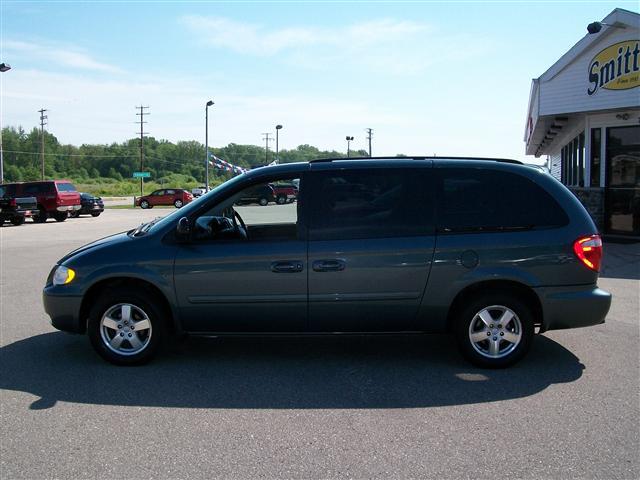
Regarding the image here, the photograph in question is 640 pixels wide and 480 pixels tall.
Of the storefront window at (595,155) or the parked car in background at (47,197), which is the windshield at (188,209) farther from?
the parked car in background at (47,197)

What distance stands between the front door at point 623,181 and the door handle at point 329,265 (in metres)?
12.1

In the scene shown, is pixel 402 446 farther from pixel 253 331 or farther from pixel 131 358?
pixel 131 358

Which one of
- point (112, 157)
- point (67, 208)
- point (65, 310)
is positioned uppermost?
point (112, 157)

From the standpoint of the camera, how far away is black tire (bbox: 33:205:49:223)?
91.4ft

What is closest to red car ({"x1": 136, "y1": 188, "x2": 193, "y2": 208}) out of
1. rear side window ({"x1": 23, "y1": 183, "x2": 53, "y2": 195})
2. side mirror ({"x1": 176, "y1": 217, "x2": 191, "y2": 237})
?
rear side window ({"x1": 23, "y1": 183, "x2": 53, "y2": 195})

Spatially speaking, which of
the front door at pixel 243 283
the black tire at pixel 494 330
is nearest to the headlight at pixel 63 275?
the front door at pixel 243 283

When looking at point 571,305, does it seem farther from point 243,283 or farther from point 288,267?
point 243,283

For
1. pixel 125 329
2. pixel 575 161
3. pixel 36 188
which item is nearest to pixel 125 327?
pixel 125 329

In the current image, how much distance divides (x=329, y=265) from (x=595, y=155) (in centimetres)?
1312

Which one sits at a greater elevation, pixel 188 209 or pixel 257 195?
pixel 257 195

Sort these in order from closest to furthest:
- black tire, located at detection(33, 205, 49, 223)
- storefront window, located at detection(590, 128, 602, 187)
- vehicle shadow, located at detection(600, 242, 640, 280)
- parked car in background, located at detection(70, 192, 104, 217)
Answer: vehicle shadow, located at detection(600, 242, 640, 280) < storefront window, located at detection(590, 128, 602, 187) < black tire, located at detection(33, 205, 49, 223) < parked car in background, located at detection(70, 192, 104, 217)

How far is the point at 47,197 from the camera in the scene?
27922 mm

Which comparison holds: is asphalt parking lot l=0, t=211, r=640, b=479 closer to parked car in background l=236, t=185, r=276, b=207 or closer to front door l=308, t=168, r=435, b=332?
parked car in background l=236, t=185, r=276, b=207

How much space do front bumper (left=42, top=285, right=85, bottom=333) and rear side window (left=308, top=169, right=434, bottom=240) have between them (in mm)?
2196
